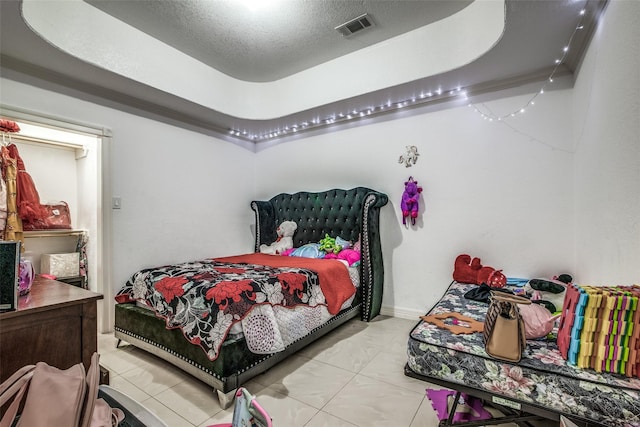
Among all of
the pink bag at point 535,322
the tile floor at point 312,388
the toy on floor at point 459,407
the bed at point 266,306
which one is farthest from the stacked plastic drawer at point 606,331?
the bed at point 266,306

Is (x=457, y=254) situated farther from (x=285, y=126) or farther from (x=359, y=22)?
(x=285, y=126)

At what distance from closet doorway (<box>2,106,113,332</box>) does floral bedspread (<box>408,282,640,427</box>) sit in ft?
9.93

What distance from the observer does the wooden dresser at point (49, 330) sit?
1.16 metres

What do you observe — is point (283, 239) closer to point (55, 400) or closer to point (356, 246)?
point (356, 246)

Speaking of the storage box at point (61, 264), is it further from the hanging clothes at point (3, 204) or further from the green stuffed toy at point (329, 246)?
the green stuffed toy at point (329, 246)

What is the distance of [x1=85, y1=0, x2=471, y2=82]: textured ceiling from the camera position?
2367 millimetres

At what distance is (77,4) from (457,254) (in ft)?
13.4

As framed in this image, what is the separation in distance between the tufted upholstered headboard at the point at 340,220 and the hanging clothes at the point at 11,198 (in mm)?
2347

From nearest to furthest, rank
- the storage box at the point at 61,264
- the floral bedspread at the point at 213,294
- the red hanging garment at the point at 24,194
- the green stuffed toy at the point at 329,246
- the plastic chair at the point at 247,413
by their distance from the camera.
Answer: the plastic chair at the point at 247,413
the floral bedspread at the point at 213,294
the red hanging garment at the point at 24,194
the storage box at the point at 61,264
the green stuffed toy at the point at 329,246

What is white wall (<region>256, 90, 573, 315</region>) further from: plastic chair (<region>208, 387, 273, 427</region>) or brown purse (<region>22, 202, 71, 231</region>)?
brown purse (<region>22, 202, 71, 231</region>)

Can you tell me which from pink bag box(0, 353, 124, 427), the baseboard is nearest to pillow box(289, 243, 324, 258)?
the baseboard

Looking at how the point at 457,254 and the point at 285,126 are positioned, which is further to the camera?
the point at 285,126

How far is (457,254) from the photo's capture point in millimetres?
2969

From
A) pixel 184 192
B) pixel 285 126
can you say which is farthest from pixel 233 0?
pixel 184 192
